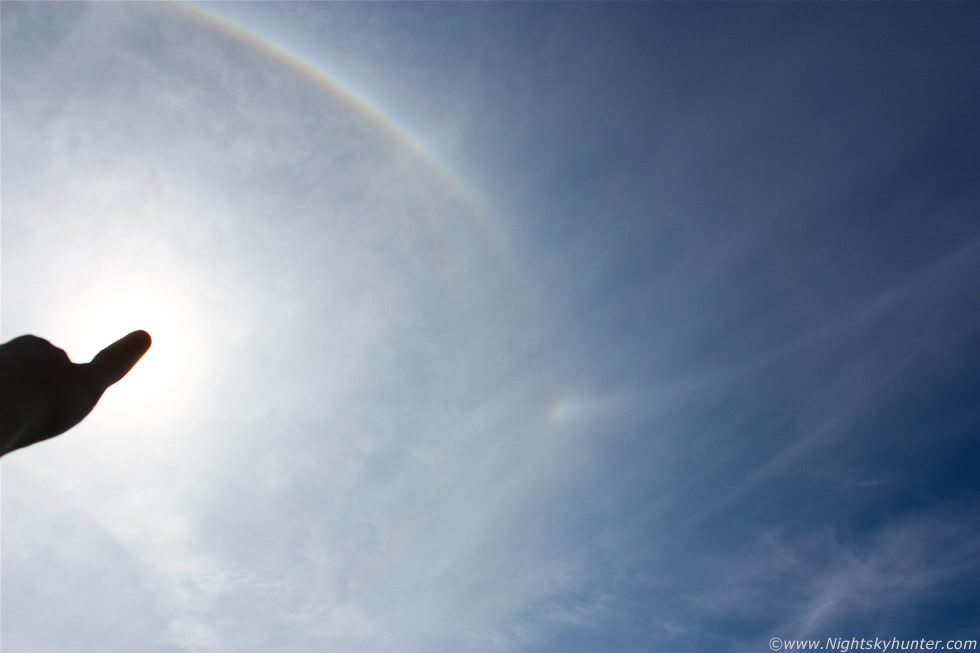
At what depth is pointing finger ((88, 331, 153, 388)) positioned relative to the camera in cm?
800

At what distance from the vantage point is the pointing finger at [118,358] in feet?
26.2

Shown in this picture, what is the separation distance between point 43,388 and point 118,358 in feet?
4.57

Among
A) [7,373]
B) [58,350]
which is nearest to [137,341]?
[58,350]

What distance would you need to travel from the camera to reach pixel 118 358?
8344 mm

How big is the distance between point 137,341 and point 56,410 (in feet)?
6.11

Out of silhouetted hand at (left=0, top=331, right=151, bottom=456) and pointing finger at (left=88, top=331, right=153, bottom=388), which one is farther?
pointing finger at (left=88, top=331, right=153, bottom=388)

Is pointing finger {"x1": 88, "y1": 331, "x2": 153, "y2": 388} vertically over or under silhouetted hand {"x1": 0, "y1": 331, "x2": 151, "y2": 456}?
over

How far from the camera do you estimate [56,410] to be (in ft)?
23.5

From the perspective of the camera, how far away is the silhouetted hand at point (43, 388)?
6.55 metres

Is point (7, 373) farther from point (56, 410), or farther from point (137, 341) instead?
point (137, 341)

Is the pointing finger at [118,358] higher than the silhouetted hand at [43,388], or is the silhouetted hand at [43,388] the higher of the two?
the pointing finger at [118,358]

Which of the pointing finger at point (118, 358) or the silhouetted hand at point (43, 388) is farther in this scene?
the pointing finger at point (118, 358)

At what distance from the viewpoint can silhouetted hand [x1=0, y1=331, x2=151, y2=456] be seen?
6.55 metres

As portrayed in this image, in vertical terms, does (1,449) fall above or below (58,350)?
below
